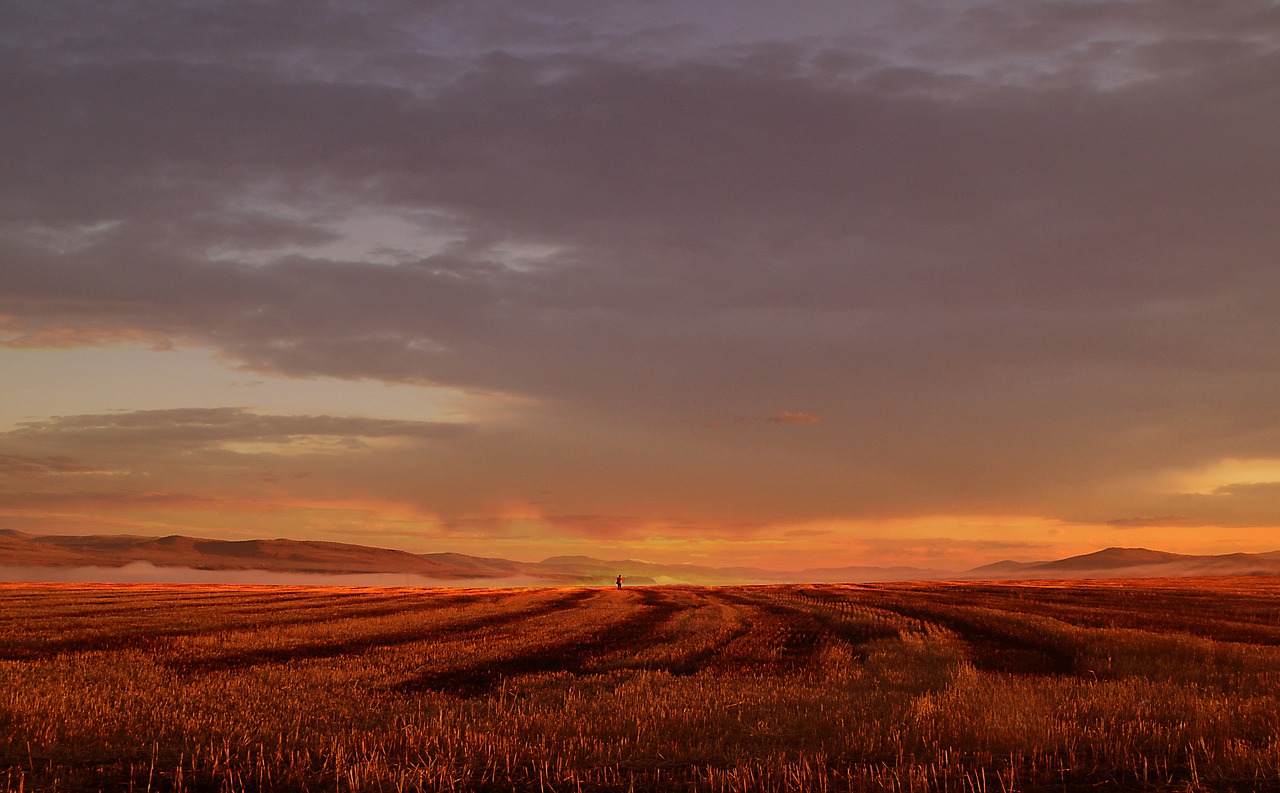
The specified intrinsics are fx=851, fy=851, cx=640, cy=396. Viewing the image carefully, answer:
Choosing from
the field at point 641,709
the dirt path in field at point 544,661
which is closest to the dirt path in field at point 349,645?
the field at point 641,709

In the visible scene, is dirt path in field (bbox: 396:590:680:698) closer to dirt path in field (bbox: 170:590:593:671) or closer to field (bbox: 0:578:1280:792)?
field (bbox: 0:578:1280:792)

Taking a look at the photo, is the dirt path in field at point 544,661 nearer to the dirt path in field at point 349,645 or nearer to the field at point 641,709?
the field at point 641,709

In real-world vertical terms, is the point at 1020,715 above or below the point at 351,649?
above

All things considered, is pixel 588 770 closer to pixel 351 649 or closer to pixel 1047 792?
pixel 1047 792

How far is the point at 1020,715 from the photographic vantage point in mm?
13805

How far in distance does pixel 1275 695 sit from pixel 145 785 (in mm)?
21108

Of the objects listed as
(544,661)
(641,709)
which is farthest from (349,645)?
(641,709)

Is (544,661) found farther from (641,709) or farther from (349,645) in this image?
(641,709)

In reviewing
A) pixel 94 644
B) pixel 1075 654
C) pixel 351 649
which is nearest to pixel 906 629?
pixel 1075 654

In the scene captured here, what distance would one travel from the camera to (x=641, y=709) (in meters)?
15.2

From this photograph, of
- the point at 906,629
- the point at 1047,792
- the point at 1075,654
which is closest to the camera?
the point at 1047,792

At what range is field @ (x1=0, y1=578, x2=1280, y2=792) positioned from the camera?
1095 cm

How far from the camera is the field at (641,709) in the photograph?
11.0 meters

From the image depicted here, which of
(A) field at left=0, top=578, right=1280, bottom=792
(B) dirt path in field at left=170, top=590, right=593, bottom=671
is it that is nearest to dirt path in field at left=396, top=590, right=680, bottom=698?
(A) field at left=0, top=578, right=1280, bottom=792
